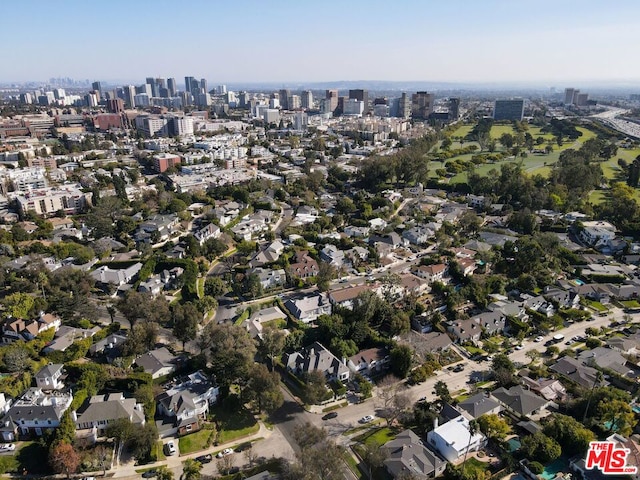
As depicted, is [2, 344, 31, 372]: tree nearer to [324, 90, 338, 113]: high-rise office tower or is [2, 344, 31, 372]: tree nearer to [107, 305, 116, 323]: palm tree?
[107, 305, 116, 323]: palm tree

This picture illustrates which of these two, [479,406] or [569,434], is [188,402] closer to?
[479,406]

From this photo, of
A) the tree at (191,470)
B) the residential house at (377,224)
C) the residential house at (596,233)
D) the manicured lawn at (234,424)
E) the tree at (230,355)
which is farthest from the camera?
the residential house at (377,224)

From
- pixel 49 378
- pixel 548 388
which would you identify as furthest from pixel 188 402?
pixel 548 388

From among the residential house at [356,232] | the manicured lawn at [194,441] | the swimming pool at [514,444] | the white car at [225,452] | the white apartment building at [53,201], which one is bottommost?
the manicured lawn at [194,441]

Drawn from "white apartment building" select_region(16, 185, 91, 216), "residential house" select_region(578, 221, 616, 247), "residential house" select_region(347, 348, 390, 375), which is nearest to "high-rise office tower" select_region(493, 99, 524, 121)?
"residential house" select_region(578, 221, 616, 247)

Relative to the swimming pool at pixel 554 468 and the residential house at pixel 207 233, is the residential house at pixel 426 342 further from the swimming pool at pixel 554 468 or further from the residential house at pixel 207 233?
the residential house at pixel 207 233

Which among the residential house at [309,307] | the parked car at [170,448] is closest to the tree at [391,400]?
the residential house at [309,307]

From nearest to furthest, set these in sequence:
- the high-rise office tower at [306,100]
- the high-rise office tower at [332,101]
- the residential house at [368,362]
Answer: the residential house at [368,362]
the high-rise office tower at [332,101]
the high-rise office tower at [306,100]
